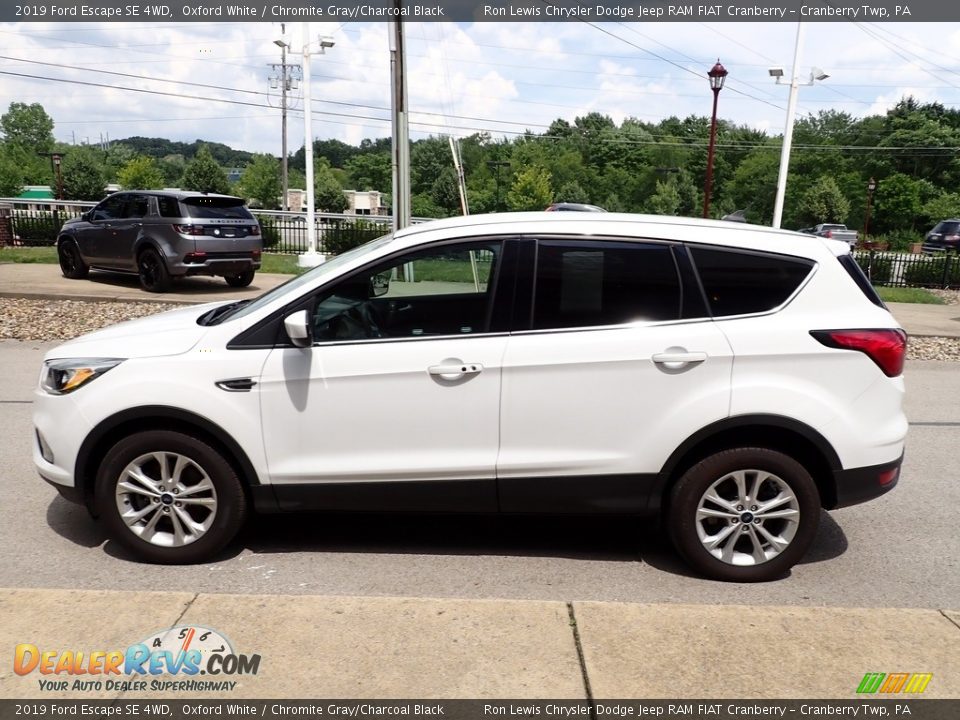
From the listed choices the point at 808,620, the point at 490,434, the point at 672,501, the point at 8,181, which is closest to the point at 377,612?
the point at 490,434

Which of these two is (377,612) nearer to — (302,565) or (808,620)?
(302,565)

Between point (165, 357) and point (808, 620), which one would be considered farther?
point (165, 357)

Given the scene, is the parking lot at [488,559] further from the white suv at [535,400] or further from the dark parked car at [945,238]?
the dark parked car at [945,238]

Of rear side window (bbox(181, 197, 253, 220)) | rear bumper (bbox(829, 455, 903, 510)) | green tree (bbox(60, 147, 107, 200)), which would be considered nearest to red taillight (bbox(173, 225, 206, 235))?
rear side window (bbox(181, 197, 253, 220))

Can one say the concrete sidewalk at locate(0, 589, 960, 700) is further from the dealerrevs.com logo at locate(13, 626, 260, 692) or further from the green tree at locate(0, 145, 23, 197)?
the green tree at locate(0, 145, 23, 197)

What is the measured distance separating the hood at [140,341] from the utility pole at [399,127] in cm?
1167

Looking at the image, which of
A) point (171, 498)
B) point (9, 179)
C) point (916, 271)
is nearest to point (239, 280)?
point (171, 498)

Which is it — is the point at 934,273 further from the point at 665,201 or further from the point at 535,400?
the point at 665,201

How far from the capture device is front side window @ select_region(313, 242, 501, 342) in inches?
148

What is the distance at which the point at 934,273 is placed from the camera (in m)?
21.5
